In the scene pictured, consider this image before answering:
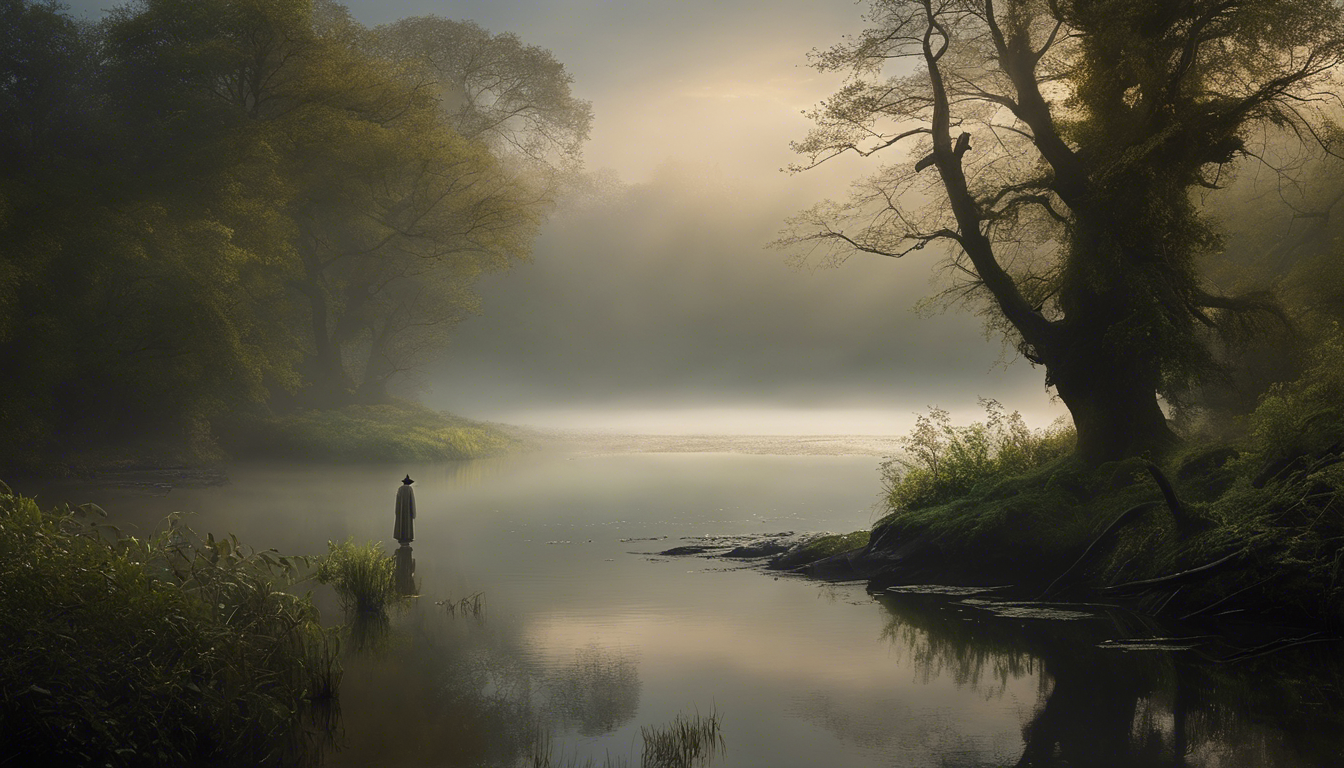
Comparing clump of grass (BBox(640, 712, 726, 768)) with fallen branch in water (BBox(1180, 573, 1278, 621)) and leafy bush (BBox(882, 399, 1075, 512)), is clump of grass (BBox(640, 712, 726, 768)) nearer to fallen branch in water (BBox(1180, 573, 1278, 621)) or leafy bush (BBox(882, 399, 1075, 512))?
fallen branch in water (BBox(1180, 573, 1278, 621))

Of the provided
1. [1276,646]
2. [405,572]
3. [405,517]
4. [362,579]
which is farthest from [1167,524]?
[405,517]

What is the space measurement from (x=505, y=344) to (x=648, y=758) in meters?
63.4

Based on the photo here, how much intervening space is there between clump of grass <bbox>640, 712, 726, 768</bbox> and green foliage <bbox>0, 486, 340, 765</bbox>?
2.44 metres

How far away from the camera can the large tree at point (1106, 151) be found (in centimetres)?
1328

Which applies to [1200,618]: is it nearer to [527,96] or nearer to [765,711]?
[765,711]

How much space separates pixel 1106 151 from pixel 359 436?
26.6m

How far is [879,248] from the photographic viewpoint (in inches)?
642

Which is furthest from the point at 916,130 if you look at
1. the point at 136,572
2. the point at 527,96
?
the point at 527,96

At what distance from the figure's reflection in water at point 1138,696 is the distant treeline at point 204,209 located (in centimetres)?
1900

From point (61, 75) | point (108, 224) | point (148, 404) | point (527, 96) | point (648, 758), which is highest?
point (527, 96)

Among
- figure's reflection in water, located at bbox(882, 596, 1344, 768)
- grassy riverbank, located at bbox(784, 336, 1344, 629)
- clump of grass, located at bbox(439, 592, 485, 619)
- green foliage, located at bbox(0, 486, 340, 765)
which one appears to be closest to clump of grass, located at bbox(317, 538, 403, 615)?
clump of grass, located at bbox(439, 592, 485, 619)

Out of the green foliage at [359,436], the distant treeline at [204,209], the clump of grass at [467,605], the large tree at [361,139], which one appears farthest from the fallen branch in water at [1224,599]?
the green foliage at [359,436]

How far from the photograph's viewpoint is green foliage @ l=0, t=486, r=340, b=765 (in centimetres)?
572

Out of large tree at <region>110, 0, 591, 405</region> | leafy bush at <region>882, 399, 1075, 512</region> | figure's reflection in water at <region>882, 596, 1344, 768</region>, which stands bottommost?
figure's reflection in water at <region>882, 596, 1344, 768</region>
